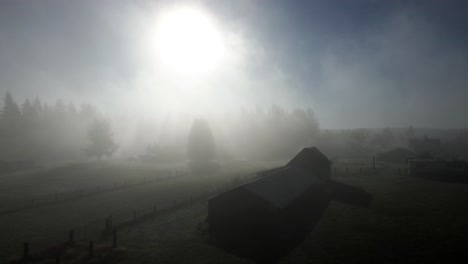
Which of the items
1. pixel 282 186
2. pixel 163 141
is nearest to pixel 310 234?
pixel 282 186

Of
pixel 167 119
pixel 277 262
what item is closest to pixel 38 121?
pixel 167 119

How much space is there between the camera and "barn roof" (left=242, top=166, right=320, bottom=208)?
974 inches

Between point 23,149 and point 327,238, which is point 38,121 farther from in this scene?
point 327,238

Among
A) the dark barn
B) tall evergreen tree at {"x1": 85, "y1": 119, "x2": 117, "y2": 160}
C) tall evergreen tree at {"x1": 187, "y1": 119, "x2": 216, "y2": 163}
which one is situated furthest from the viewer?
tall evergreen tree at {"x1": 85, "y1": 119, "x2": 117, "y2": 160}

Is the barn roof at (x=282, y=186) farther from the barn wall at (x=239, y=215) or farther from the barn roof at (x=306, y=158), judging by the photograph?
the barn roof at (x=306, y=158)

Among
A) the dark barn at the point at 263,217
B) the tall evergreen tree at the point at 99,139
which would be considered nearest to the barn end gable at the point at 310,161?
the dark barn at the point at 263,217

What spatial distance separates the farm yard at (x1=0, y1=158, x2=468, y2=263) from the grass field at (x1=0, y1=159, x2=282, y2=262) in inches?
4.8

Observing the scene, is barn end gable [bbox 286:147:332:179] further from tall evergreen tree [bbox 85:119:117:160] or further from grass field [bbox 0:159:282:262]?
tall evergreen tree [bbox 85:119:117:160]

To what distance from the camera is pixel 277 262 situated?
17953 mm

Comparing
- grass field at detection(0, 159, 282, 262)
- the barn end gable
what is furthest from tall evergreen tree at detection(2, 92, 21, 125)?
the barn end gable

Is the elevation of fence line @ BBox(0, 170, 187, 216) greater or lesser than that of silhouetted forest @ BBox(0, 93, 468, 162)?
lesser

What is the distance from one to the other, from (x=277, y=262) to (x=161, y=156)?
7856 centimetres

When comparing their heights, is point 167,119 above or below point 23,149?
above

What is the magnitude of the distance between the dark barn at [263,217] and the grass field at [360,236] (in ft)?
3.84
